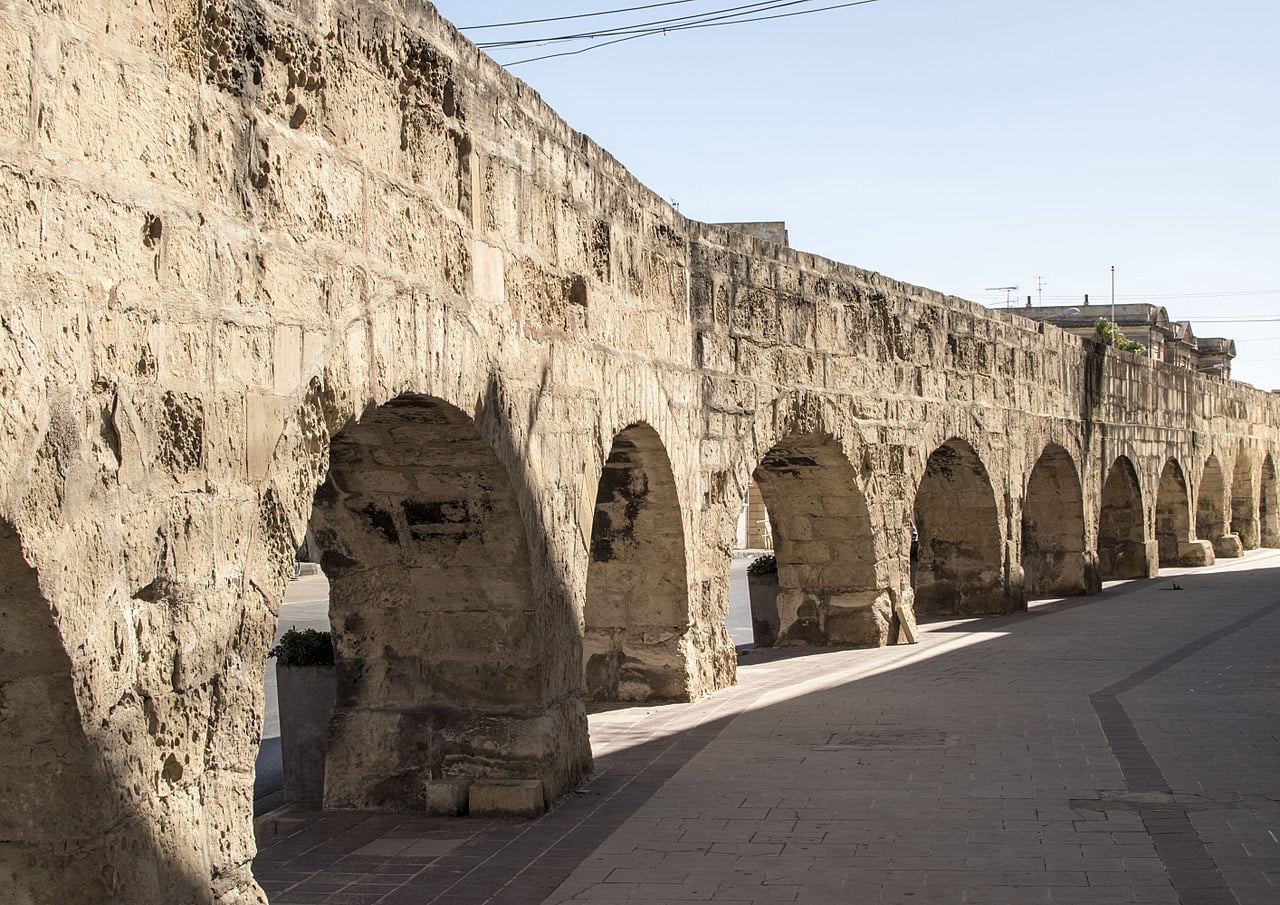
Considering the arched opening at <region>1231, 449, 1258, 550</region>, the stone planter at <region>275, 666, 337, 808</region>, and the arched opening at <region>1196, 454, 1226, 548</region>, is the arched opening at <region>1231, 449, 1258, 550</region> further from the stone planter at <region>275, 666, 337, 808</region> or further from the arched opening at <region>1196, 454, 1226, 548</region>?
the stone planter at <region>275, 666, 337, 808</region>

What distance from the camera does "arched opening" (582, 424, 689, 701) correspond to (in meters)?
8.41

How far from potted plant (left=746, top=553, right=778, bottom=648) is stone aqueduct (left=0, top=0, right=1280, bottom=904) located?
0.34 m

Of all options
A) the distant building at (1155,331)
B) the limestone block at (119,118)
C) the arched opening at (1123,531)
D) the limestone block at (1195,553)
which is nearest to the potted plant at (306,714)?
the limestone block at (119,118)

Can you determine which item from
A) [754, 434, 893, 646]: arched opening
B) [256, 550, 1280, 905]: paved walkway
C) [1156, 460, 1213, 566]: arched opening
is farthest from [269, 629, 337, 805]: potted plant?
[1156, 460, 1213, 566]: arched opening

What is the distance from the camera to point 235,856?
387 cm

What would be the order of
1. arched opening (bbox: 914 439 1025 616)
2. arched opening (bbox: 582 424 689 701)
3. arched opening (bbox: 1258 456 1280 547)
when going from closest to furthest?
1. arched opening (bbox: 582 424 689 701)
2. arched opening (bbox: 914 439 1025 616)
3. arched opening (bbox: 1258 456 1280 547)

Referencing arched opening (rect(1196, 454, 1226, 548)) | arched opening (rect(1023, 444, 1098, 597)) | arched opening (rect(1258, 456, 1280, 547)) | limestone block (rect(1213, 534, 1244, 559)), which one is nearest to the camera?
arched opening (rect(1023, 444, 1098, 597))

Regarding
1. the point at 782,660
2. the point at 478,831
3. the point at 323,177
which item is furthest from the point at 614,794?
the point at 782,660

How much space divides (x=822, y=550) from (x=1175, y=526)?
1217 centimetres

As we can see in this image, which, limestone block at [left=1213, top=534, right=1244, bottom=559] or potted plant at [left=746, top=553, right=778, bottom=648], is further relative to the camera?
limestone block at [left=1213, top=534, right=1244, bottom=559]

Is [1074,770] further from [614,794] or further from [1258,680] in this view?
[1258,680]

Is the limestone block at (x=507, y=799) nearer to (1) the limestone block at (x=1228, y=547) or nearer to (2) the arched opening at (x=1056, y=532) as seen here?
(2) the arched opening at (x=1056, y=532)

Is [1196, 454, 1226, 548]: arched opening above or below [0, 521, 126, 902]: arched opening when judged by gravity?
above

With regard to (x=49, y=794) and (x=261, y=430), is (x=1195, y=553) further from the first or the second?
(x=49, y=794)
